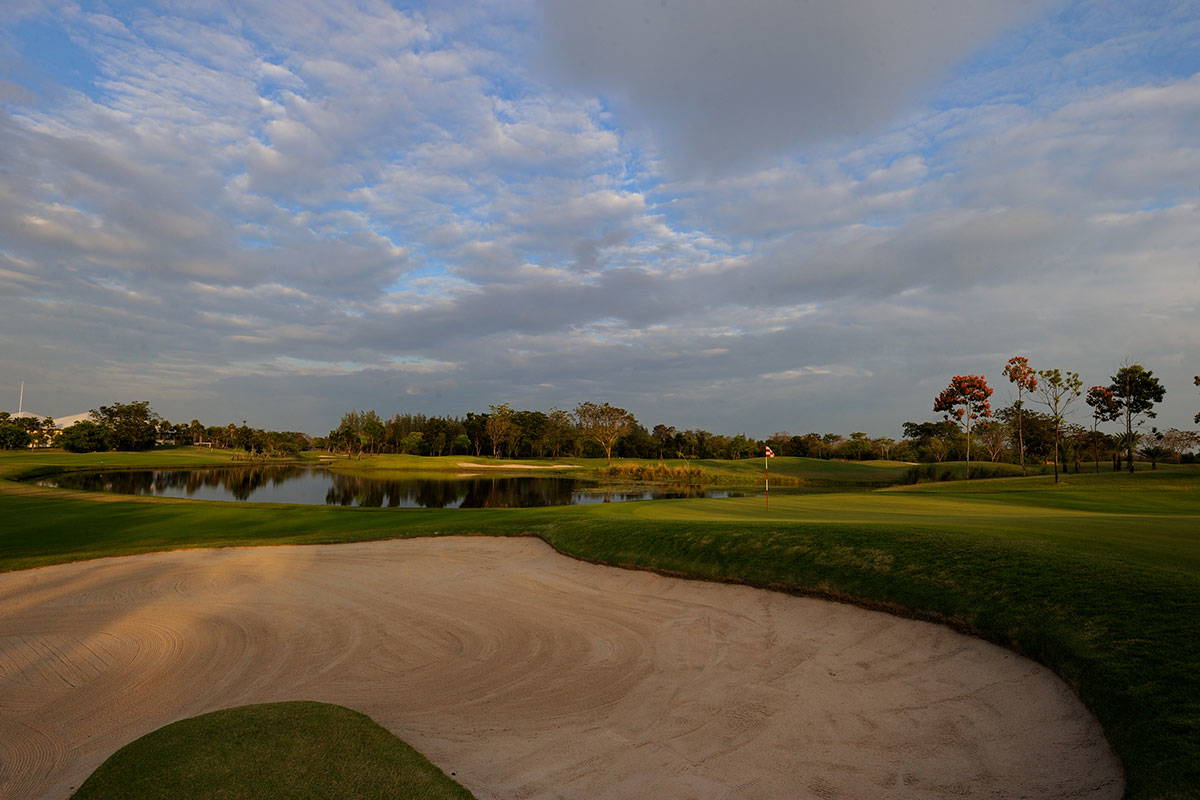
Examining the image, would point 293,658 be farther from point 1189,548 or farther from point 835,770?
point 1189,548

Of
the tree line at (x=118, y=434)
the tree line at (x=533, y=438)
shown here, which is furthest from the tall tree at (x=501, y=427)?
the tree line at (x=118, y=434)

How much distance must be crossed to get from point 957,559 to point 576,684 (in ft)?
19.5

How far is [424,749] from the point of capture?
5441 millimetres

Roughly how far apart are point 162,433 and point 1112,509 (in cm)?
16216

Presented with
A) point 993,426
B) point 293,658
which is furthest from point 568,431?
point 293,658

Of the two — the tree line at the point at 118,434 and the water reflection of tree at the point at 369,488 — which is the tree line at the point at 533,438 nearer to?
the tree line at the point at 118,434

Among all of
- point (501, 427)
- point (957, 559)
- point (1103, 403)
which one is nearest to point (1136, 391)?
point (1103, 403)

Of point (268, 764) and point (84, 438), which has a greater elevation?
point (84, 438)

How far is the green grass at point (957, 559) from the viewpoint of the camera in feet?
16.4

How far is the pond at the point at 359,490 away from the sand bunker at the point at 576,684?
25412 mm

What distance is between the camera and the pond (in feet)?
138

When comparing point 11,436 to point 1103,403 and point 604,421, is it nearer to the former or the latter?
point 604,421

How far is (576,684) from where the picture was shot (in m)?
7.02

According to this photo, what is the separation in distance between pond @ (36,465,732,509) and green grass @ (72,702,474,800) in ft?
102
